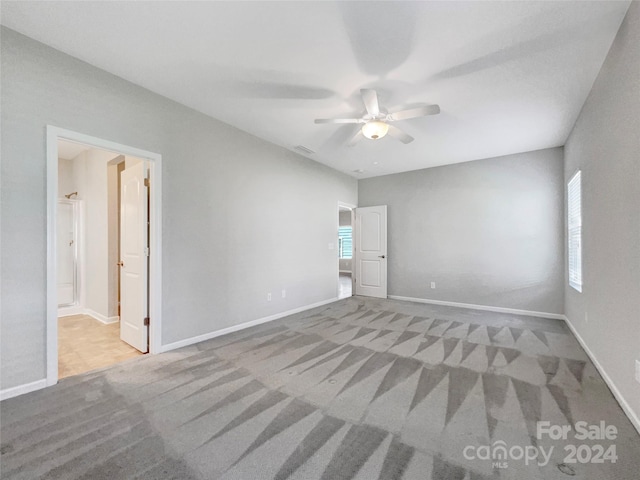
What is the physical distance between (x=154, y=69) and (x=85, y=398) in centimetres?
289

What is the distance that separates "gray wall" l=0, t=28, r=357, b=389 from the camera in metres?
2.21

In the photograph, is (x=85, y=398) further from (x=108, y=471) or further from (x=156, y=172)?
(x=156, y=172)

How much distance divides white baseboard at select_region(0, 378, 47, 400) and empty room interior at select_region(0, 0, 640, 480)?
3 cm

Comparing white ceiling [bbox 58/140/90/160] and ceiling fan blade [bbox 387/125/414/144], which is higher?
white ceiling [bbox 58/140/90/160]

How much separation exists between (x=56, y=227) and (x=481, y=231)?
6.07 m

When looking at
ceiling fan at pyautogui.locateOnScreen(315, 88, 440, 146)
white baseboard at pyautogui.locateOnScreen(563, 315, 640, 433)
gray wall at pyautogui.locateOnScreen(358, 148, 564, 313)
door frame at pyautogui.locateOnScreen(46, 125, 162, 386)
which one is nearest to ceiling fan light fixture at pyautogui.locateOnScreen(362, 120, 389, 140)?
ceiling fan at pyautogui.locateOnScreen(315, 88, 440, 146)

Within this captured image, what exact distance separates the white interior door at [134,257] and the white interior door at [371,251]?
14.9 ft

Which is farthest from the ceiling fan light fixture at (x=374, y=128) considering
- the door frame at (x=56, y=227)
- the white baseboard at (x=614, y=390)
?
the white baseboard at (x=614, y=390)

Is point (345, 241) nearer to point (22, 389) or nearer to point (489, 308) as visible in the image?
point (489, 308)

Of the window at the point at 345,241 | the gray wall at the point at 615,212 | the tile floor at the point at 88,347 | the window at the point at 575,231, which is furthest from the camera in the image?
the window at the point at 345,241

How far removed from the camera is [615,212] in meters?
2.22

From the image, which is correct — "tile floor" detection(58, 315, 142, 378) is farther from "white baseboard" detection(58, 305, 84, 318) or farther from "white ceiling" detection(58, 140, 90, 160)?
"white ceiling" detection(58, 140, 90, 160)

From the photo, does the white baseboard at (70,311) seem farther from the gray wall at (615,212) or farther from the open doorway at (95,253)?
the gray wall at (615,212)

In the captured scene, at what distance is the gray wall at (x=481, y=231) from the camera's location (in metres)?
4.68
